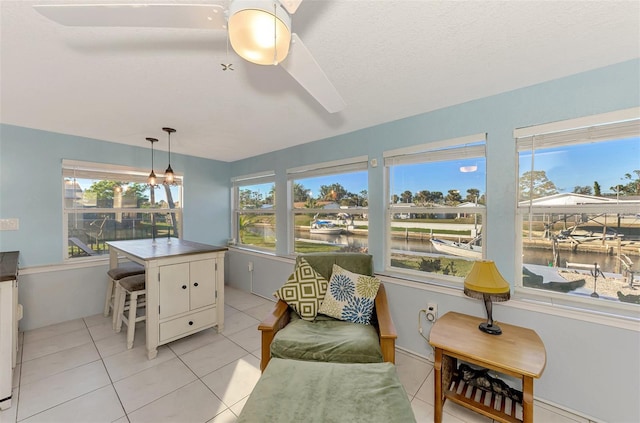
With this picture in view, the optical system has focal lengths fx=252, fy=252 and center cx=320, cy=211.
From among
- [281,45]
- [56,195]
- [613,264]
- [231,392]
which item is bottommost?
[231,392]

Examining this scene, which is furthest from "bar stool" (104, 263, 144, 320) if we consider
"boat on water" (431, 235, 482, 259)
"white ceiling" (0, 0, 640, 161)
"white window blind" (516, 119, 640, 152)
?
"white window blind" (516, 119, 640, 152)

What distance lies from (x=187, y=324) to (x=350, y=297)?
1649mm

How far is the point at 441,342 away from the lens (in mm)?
1572

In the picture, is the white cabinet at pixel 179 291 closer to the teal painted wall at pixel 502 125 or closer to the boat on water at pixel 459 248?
the teal painted wall at pixel 502 125

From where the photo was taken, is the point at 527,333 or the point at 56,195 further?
the point at 56,195

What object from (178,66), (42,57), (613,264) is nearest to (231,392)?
(178,66)

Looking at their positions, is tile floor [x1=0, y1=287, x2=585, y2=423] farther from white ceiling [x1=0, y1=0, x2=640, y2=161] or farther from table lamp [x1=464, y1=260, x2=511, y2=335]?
white ceiling [x1=0, y1=0, x2=640, y2=161]

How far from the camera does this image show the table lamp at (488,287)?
1.62 m

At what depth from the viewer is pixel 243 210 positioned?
4355 millimetres

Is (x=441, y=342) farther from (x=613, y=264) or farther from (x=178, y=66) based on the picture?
(x=178, y=66)

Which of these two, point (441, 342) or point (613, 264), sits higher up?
point (613, 264)

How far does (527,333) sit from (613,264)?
701 mm

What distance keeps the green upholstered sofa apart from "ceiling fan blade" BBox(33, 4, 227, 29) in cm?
171

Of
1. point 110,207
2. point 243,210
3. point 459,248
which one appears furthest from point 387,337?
point 110,207
